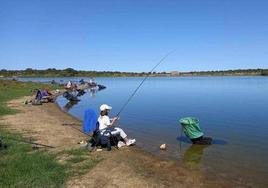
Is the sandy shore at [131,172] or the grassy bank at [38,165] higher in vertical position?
the grassy bank at [38,165]

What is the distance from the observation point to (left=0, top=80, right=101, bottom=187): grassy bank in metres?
10.2

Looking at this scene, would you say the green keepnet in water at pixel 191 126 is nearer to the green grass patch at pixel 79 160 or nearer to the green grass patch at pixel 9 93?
the green grass patch at pixel 79 160

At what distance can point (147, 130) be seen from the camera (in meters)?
23.0

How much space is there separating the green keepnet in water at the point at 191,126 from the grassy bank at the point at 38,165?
5789mm

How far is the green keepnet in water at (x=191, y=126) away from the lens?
1762 centimetres

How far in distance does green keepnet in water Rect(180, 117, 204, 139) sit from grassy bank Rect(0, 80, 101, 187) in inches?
228

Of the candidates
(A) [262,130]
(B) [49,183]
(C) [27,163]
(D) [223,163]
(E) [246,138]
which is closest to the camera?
(B) [49,183]

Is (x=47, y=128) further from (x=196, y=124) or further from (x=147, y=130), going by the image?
(x=196, y=124)

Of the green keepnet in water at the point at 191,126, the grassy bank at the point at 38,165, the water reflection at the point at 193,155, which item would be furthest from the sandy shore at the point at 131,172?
the green keepnet in water at the point at 191,126

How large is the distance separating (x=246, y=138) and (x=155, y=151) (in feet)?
20.9

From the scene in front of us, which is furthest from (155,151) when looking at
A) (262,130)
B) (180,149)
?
(262,130)

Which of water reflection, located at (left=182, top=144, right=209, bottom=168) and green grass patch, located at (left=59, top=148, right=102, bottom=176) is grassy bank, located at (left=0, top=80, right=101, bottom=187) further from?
water reflection, located at (left=182, top=144, right=209, bottom=168)

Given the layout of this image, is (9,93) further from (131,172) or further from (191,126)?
(131,172)

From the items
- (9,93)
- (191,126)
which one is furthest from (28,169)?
(9,93)
